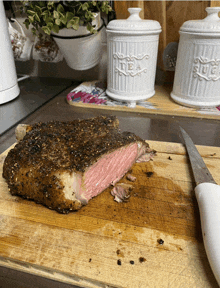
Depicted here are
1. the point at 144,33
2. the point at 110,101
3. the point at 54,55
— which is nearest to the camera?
the point at 144,33

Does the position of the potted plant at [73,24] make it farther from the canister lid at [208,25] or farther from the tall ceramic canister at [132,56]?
the canister lid at [208,25]

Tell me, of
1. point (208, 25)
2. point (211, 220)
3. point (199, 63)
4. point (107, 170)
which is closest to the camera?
point (211, 220)

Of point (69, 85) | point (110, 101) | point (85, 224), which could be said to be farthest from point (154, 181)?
point (69, 85)

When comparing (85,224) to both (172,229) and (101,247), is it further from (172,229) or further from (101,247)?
(172,229)

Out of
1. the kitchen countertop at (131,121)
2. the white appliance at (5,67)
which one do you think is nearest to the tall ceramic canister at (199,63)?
the kitchen countertop at (131,121)

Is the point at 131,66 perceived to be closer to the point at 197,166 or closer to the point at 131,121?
the point at 131,121

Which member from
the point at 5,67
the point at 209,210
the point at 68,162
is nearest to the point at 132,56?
the point at 5,67
